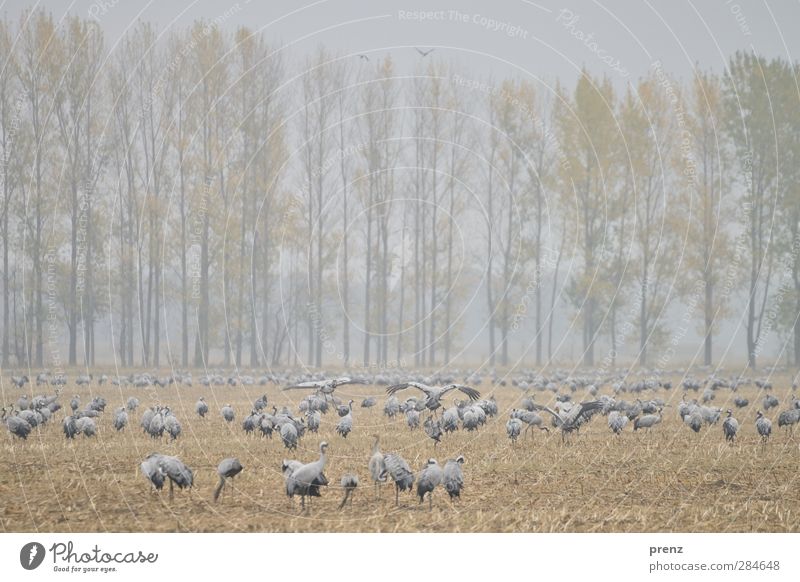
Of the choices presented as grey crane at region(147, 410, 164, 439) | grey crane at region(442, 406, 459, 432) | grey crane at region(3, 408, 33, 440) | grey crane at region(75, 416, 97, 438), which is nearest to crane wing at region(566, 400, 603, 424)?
grey crane at region(442, 406, 459, 432)

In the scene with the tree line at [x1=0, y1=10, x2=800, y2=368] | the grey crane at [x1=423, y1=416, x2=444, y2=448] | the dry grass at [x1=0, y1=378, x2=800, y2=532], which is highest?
the tree line at [x1=0, y1=10, x2=800, y2=368]

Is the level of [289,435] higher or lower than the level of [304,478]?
lower

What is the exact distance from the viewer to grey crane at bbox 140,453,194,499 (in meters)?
15.9

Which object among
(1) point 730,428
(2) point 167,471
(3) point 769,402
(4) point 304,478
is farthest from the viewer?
(3) point 769,402

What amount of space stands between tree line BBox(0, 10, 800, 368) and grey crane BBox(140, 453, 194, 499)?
29548 mm

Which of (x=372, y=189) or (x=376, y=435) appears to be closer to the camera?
(x=376, y=435)

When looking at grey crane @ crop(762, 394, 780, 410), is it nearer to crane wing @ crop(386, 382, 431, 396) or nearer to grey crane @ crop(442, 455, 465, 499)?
crane wing @ crop(386, 382, 431, 396)

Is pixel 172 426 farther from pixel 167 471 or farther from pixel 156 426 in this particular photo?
pixel 167 471

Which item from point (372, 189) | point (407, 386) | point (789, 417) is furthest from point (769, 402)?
point (372, 189)

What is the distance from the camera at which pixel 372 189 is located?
66438 mm

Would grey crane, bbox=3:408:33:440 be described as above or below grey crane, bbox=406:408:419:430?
above

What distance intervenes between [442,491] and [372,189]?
50.1m
